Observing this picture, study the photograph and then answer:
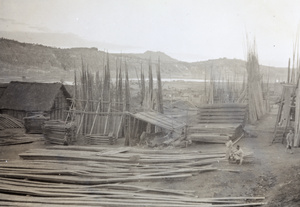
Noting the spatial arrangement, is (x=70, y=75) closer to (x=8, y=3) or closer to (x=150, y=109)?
(x=150, y=109)

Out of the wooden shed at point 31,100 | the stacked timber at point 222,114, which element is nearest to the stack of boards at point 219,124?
the stacked timber at point 222,114

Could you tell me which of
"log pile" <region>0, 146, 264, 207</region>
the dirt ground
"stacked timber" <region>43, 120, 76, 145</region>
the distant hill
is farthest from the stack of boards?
the distant hill

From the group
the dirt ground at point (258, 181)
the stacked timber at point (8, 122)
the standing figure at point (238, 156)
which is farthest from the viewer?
the stacked timber at point (8, 122)

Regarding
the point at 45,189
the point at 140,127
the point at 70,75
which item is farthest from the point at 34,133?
the point at 70,75

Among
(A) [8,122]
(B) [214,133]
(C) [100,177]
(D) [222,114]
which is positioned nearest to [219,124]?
(D) [222,114]

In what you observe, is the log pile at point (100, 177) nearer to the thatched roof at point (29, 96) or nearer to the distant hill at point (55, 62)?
the thatched roof at point (29, 96)

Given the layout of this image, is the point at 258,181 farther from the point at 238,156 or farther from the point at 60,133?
the point at 60,133
